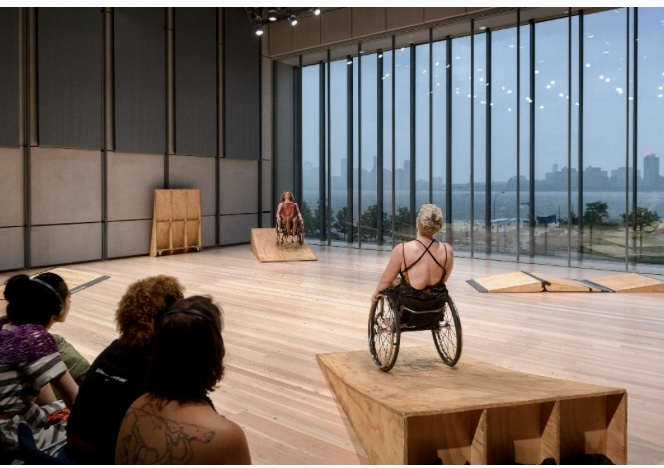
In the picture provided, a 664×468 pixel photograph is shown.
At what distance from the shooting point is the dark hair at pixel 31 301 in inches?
102

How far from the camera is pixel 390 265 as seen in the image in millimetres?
3965

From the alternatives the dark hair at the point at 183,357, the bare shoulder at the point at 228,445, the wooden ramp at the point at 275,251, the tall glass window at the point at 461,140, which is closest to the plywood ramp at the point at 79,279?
the wooden ramp at the point at 275,251

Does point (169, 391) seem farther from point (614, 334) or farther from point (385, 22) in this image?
point (385, 22)

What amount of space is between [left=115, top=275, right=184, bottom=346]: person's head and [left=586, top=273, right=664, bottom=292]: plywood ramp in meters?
7.32

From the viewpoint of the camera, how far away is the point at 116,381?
2275 mm

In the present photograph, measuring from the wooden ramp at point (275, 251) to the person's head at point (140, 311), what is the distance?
878 cm

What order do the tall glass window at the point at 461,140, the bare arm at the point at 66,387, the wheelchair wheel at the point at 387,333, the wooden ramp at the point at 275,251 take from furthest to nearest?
the tall glass window at the point at 461,140, the wooden ramp at the point at 275,251, the wheelchair wheel at the point at 387,333, the bare arm at the point at 66,387

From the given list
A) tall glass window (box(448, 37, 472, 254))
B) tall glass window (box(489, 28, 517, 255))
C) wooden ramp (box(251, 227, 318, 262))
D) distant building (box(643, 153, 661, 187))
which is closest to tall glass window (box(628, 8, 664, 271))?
distant building (box(643, 153, 661, 187))

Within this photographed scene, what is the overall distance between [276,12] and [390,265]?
1028 centimetres

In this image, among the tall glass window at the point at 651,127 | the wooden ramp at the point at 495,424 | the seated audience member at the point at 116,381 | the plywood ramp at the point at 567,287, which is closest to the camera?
the seated audience member at the point at 116,381

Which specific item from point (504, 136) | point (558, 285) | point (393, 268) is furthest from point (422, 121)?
point (393, 268)

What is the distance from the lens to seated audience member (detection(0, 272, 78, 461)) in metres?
2.34

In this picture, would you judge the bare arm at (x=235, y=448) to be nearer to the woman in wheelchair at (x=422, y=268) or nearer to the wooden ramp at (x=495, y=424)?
the wooden ramp at (x=495, y=424)

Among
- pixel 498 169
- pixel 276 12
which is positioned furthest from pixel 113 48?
pixel 498 169
